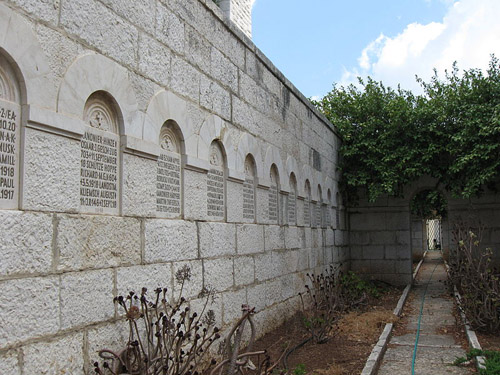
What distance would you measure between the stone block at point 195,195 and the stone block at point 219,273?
20.2 inches

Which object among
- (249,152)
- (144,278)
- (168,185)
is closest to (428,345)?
(249,152)

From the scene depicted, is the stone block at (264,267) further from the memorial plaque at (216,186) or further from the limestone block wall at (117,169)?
the memorial plaque at (216,186)

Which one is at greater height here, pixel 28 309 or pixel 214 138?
pixel 214 138

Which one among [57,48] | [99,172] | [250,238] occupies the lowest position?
[250,238]

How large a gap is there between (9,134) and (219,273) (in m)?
3.10

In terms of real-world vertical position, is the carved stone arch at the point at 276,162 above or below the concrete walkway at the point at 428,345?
above

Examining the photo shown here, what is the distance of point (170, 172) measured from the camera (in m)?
4.85

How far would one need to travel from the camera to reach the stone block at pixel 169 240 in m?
Answer: 4.39

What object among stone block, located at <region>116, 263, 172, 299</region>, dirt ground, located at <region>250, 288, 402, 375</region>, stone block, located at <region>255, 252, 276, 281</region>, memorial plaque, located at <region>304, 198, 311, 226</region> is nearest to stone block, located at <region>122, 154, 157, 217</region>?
stone block, located at <region>116, 263, 172, 299</region>

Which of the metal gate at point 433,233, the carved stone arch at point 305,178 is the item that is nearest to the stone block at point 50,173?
the carved stone arch at point 305,178

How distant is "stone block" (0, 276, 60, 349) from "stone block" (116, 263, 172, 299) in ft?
2.28

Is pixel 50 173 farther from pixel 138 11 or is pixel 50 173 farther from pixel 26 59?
pixel 138 11

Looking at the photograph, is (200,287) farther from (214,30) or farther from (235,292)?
(214,30)

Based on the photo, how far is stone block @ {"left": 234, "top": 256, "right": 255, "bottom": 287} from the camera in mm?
6227
